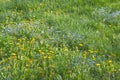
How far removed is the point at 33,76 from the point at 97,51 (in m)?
2.08

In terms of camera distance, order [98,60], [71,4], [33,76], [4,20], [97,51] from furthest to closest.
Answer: [71,4] → [4,20] → [97,51] → [98,60] → [33,76]

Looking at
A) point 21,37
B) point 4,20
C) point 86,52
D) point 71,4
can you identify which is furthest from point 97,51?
point 71,4

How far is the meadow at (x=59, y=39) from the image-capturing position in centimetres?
681

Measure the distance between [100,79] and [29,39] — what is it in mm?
2457

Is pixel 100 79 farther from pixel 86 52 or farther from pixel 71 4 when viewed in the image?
pixel 71 4

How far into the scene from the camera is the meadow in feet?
22.4

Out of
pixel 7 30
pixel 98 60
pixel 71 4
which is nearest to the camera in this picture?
pixel 98 60

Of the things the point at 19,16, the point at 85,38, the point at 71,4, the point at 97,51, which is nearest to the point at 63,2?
the point at 71,4

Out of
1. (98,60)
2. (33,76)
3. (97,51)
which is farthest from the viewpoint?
(97,51)

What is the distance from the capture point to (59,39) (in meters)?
8.52

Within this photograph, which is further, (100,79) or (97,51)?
(97,51)

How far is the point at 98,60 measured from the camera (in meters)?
7.48

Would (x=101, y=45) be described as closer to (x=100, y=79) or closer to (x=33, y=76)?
(x=100, y=79)

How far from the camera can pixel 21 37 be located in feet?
28.1
